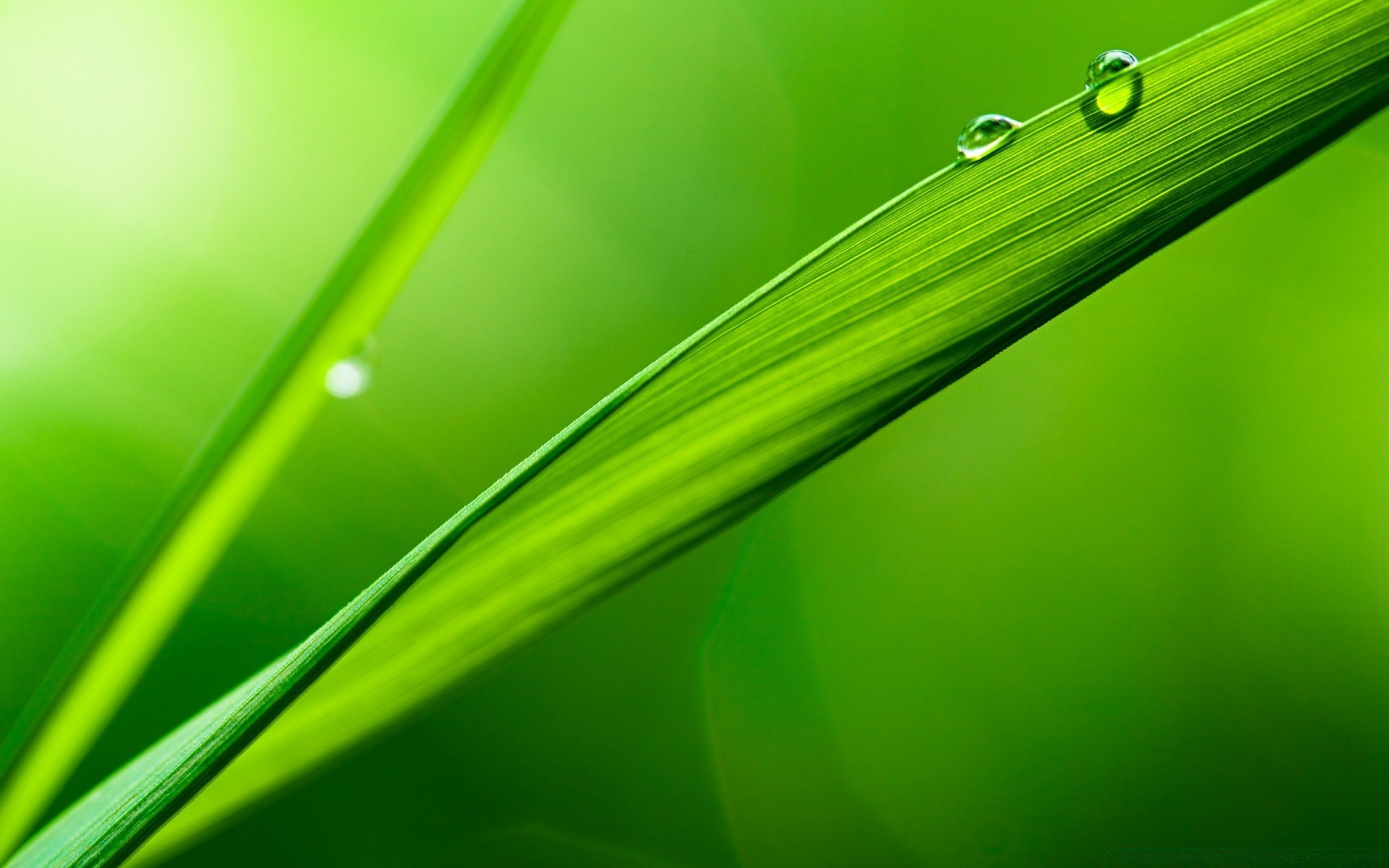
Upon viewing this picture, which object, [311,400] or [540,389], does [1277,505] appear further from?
[311,400]

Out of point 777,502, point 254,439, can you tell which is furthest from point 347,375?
point 777,502

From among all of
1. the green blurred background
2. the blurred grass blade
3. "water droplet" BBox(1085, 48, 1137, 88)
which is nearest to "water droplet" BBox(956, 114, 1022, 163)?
"water droplet" BBox(1085, 48, 1137, 88)

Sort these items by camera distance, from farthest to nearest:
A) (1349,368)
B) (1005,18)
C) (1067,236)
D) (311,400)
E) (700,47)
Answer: (700,47) < (1005,18) < (1349,368) < (311,400) < (1067,236)

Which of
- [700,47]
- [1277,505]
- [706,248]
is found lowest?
[1277,505]

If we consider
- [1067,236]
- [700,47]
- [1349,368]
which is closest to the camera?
[1067,236]

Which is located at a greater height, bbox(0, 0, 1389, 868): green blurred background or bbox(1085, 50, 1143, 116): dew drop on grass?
bbox(0, 0, 1389, 868): green blurred background

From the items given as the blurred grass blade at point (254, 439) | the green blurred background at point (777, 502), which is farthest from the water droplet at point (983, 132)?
the green blurred background at point (777, 502)

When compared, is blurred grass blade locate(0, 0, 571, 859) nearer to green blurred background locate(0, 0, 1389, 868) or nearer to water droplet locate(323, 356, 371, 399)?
water droplet locate(323, 356, 371, 399)

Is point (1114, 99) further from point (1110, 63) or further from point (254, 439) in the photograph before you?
point (254, 439)

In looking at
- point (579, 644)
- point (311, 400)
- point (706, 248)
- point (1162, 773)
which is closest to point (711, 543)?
point (579, 644)
